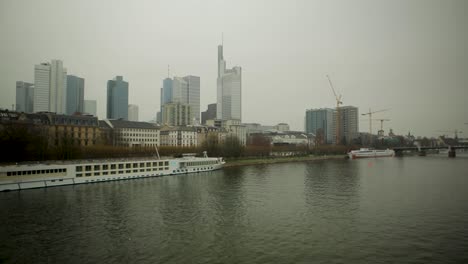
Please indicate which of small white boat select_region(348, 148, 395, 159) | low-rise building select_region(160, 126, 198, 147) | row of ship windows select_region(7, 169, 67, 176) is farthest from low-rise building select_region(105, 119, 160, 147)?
small white boat select_region(348, 148, 395, 159)

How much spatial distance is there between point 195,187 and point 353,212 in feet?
80.2

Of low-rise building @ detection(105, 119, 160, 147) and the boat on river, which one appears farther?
low-rise building @ detection(105, 119, 160, 147)

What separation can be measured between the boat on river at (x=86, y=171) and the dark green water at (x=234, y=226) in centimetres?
291

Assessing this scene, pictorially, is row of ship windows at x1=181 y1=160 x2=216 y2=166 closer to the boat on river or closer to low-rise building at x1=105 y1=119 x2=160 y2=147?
the boat on river

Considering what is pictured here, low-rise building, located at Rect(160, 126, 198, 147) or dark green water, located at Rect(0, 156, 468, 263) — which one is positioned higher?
low-rise building, located at Rect(160, 126, 198, 147)

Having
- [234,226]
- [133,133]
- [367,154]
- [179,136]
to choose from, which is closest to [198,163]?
[234,226]

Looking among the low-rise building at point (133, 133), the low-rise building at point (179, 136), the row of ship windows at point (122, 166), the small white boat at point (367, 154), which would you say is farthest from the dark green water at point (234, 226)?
the small white boat at point (367, 154)

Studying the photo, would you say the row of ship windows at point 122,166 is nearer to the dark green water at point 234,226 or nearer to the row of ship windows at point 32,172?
the row of ship windows at point 32,172

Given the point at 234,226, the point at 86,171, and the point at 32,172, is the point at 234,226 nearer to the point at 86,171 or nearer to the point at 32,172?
the point at 32,172

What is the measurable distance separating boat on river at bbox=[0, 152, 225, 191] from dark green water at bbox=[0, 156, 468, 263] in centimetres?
291

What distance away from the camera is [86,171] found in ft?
167

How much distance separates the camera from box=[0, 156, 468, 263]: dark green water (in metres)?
19.5

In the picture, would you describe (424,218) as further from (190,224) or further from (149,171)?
(149,171)

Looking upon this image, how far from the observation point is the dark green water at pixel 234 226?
64.1 ft
